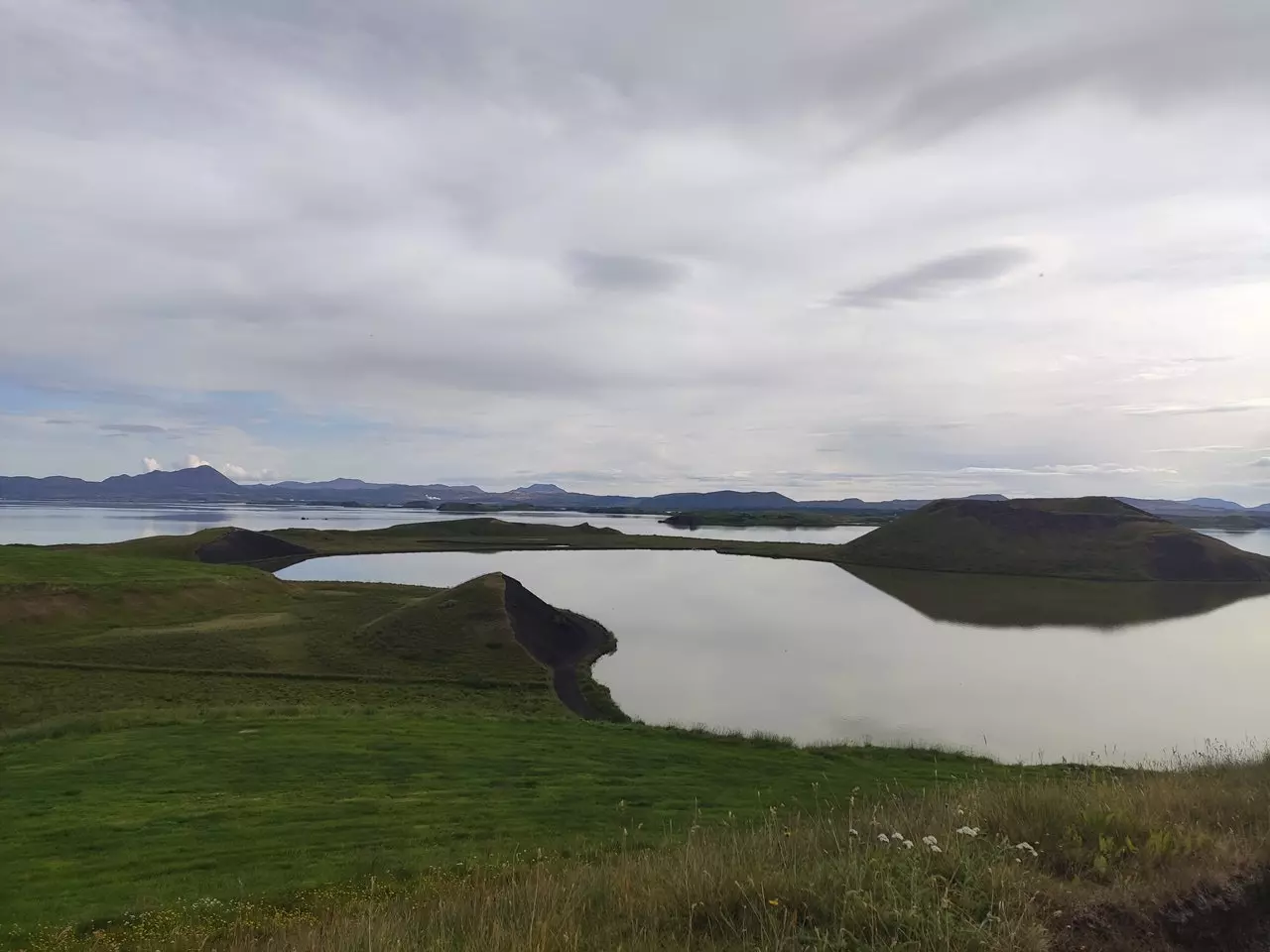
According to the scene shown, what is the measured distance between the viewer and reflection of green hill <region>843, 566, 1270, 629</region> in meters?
68.8

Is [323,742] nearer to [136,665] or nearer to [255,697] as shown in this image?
[255,697]

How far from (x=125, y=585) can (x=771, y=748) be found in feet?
180

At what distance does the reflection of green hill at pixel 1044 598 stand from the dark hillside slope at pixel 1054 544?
6.25 m

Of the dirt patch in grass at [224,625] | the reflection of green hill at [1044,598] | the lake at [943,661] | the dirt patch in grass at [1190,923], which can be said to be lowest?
the reflection of green hill at [1044,598]

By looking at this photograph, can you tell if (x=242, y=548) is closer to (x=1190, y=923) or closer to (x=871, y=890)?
(x=871, y=890)

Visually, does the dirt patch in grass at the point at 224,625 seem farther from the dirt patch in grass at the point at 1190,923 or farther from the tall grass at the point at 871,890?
the dirt patch in grass at the point at 1190,923

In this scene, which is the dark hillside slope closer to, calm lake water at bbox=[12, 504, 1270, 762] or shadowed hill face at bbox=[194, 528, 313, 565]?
calm lake water at bbox=[12, 504, 1270, 762]

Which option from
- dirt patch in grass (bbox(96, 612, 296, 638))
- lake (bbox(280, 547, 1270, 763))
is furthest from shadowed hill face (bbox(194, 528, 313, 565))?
dirt patch in grass (bbox(96, 612, 296, 638))

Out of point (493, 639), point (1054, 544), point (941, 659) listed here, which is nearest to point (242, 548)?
point (493, 639)

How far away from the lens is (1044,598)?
84.7 metres

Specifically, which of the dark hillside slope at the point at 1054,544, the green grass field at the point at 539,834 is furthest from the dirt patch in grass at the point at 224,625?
the dark hillside slope at the point at 1054,544

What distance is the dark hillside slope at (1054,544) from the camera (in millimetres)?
111125

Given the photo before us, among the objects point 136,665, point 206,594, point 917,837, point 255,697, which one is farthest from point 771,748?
point 206,594

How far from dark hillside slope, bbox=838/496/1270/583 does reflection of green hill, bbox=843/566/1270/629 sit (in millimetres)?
6245
